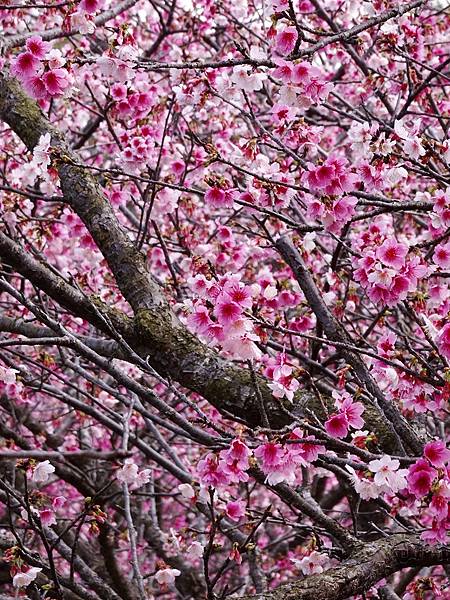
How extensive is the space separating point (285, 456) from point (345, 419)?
28 centimetres

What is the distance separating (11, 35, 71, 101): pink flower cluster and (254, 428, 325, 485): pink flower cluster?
1.69 metres

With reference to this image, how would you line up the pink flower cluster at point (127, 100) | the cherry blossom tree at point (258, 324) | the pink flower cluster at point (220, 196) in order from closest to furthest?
the cherry blossom tree at point (258, 324) → the pink flower cluster at point (220, 196) → the pink flower cluster at point (127, 100)

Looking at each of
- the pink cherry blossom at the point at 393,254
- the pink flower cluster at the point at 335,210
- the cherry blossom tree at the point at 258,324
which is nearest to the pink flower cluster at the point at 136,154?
the cherry blossom tree at the point at 258,324

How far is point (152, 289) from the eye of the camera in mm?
2912

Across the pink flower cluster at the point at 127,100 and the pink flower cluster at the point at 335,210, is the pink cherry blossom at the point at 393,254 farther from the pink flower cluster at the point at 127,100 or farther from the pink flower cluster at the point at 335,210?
the pink flower cluster at the point at 127,100

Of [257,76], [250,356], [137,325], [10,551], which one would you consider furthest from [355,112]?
[10,551]

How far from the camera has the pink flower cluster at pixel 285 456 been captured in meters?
2.04

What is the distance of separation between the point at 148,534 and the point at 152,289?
2626 mm

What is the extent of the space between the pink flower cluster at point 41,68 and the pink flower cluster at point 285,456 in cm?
169

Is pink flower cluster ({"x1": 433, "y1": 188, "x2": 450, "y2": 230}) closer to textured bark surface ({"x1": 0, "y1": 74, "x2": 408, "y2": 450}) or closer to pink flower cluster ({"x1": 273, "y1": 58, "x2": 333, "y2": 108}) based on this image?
pink flower cluster ({"x1": 273, "y1": 58, "x2": 333, "y2": 108})

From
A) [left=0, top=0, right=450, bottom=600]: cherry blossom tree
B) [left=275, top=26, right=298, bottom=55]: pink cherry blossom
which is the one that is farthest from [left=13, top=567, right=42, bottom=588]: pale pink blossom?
[left=275, top=26, right=298, bottom=55]: pink cherry blossom

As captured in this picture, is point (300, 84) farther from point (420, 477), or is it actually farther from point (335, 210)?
point (420, 477)

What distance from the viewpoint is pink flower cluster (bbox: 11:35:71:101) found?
8.87 feet

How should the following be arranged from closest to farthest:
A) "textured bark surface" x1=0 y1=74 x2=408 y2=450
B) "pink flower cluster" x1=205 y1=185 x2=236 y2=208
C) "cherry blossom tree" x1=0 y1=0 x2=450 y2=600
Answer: "cherry blossom tree" x1=0 y1=0 x2=450 y2=600, "textured bark surface" x1=0 y1=74 x2=408 y2=450, "pink flower cluster" x1=205 y1=185 x2=236 y2=208
